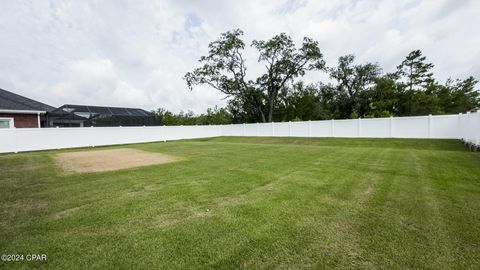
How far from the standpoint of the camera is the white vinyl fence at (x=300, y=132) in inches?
477

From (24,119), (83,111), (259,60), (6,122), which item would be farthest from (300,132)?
(6,122)

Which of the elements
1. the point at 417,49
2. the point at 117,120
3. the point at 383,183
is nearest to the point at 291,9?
the point at 383,183

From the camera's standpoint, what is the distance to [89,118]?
18875 mm

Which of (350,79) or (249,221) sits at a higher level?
(350,79)

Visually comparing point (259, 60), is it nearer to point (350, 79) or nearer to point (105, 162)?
point (350, 79)

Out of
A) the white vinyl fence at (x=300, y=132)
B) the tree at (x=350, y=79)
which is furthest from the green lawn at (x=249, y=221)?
the tree at (x=350, y=79)

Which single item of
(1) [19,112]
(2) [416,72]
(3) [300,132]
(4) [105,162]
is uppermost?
(2) [416,72]

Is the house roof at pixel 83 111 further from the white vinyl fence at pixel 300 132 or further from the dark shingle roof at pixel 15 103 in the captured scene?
the white vinyl fence at pixel 300 132

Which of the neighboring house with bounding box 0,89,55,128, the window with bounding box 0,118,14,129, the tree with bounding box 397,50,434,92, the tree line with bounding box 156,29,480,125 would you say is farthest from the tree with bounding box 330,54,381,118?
the window with bounding box 0,118,14,129

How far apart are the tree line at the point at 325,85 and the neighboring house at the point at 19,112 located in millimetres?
15437

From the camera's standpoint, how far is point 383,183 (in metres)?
4.41

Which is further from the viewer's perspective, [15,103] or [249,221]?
[15,103]

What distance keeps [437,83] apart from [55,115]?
37.8 m

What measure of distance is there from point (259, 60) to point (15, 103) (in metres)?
23.8
